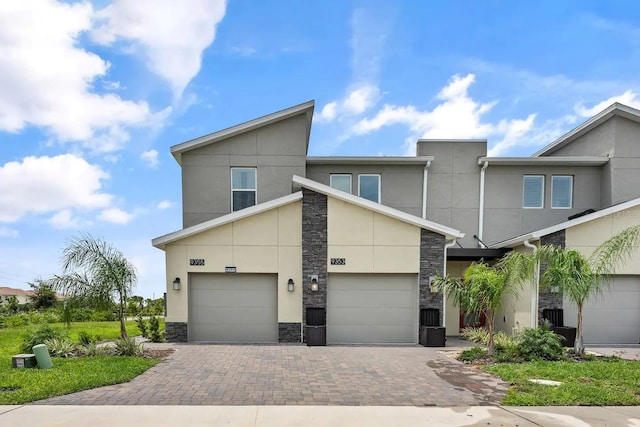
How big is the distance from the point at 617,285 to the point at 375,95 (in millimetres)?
11027

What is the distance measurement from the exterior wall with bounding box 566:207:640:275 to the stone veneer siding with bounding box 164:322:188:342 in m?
12.6

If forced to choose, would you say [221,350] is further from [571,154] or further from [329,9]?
[571,154]

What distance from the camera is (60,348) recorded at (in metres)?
8.87

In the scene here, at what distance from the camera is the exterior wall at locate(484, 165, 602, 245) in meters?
14.1

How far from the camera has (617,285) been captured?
11.8 meters

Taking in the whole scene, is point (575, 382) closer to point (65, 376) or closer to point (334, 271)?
point (334, 271)

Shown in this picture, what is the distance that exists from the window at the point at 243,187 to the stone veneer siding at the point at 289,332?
475cm

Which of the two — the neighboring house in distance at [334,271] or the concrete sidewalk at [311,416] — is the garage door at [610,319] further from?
the concrete sidewalk at [311,416]

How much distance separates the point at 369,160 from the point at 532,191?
6681 millimetres

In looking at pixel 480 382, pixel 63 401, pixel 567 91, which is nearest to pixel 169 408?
pixel 63 401

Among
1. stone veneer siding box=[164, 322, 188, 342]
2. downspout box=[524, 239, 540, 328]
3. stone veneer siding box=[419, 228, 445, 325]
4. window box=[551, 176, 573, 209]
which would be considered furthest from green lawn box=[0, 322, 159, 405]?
window box=[551, 176, 573, 209]

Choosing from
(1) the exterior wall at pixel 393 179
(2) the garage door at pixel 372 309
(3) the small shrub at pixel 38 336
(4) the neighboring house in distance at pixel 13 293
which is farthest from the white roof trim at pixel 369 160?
(4) the neighboring house in distance at pixel 13 293

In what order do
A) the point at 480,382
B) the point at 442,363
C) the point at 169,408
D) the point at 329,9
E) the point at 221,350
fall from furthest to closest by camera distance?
the point at 329,9, the point at 221,350, the point at 442,363, the point at 480,382, the point at 169,408

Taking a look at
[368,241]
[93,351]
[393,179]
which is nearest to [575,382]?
[368,241]
